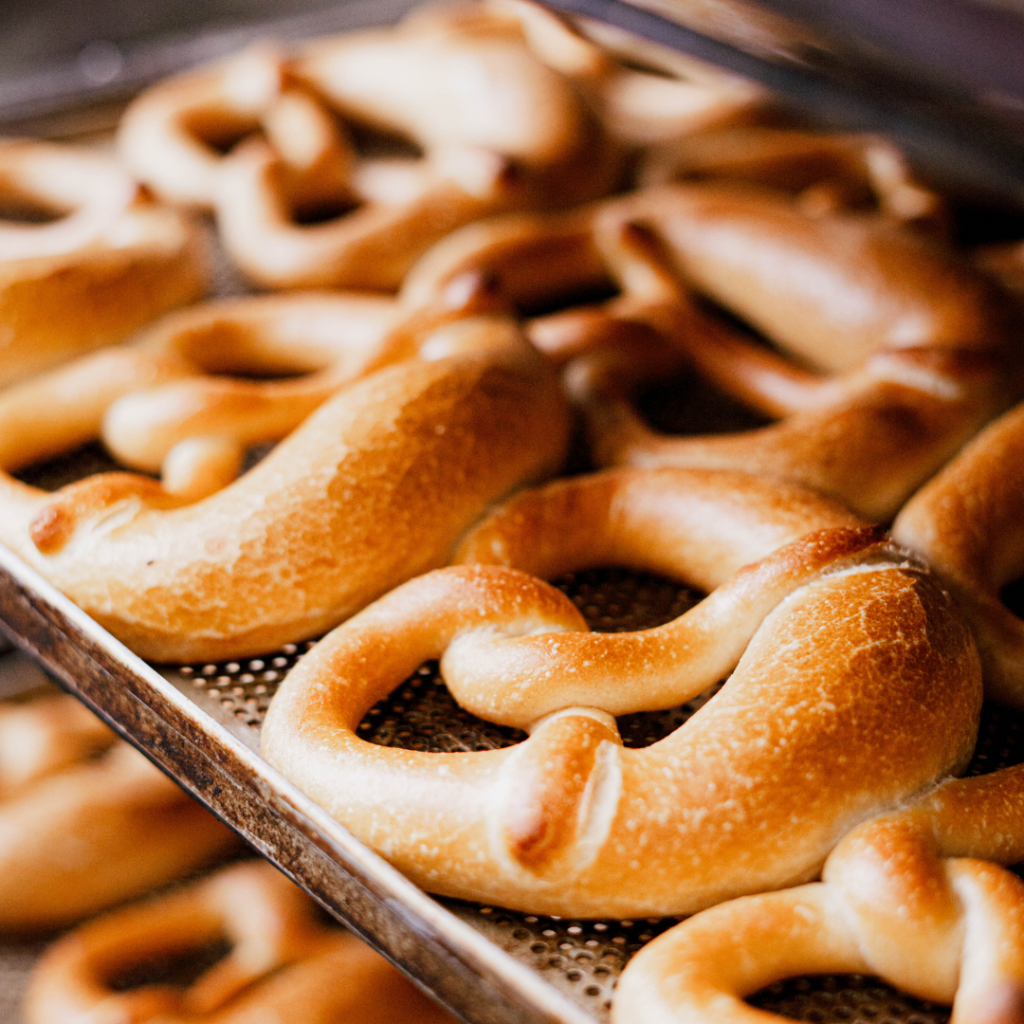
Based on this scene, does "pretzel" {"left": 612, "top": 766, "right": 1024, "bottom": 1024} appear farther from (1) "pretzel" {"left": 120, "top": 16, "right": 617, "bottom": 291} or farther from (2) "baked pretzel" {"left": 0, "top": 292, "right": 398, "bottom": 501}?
(1) "pretzel" {"left": 120, "top": 16, "right": 617, "bottom": 291}

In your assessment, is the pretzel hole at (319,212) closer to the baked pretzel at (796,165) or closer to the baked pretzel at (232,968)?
the baked pretzel at (796,165)

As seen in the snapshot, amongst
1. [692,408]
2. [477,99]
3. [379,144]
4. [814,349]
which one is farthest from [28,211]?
[814,349]

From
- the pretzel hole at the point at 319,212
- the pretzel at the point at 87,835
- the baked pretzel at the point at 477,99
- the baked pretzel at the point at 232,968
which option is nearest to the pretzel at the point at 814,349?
the baked pretzel at the point at 477,99

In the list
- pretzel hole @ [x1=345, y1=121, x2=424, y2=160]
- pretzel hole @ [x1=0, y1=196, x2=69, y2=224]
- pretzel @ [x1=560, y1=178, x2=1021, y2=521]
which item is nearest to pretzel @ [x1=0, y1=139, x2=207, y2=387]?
pretzel hole @ [x1=0, y1=196, x2=69, y2=224]

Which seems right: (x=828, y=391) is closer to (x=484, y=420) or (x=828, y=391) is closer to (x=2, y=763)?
(x=484, y=420)

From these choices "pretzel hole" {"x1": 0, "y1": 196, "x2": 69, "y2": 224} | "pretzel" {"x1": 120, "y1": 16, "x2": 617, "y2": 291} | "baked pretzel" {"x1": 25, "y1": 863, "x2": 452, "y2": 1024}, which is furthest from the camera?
"pretzel hole" {"x1": 0, "y1": 196, "x2": 69, "y2": 224}
